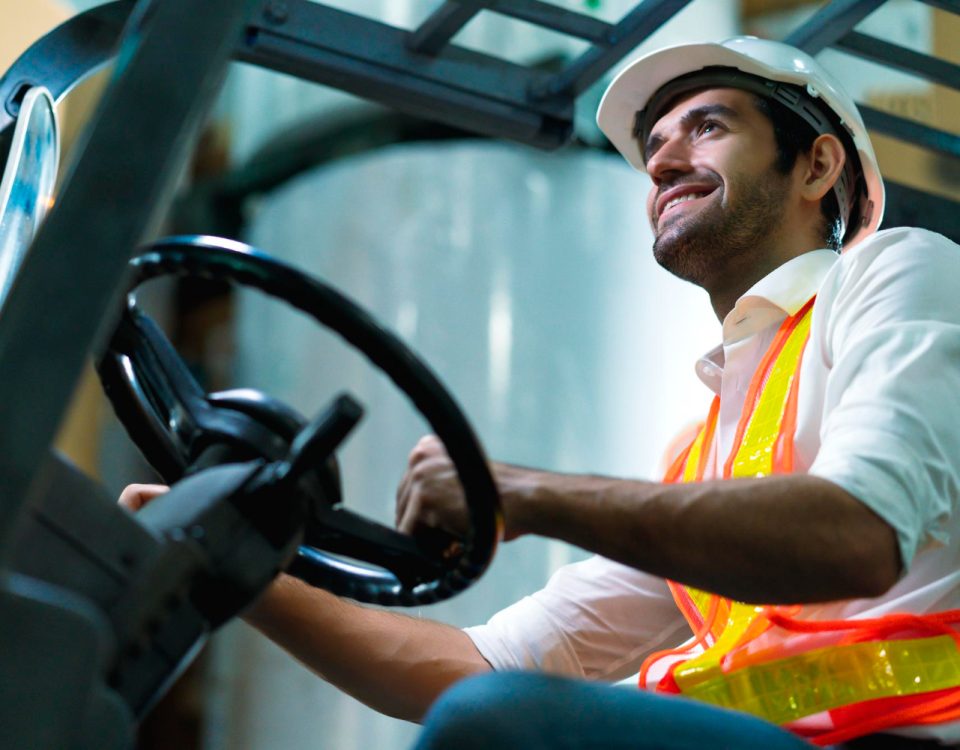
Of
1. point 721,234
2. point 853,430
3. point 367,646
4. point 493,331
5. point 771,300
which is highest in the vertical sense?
point 493,331

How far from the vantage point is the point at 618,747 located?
131 cm

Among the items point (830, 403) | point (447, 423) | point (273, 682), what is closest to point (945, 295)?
point (830, 403)

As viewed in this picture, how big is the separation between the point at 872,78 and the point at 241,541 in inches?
114

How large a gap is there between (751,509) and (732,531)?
0.10 ft

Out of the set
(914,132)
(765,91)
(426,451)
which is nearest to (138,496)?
(426,451)

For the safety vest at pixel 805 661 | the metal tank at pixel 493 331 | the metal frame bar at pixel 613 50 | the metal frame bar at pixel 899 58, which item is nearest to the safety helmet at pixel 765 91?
the metal frame bar at pixel 899 58

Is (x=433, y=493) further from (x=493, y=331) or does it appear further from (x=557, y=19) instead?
(x=493, y=331)

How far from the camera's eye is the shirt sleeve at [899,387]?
5.32 feet

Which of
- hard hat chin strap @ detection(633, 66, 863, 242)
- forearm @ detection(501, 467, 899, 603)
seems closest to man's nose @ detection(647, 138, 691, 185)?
hard hat chin strap @ detection(633, 66, 863, 242)

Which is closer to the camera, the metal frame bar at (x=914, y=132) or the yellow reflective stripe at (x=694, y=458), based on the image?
the yellow reflective stripe at (x=694, y=458)

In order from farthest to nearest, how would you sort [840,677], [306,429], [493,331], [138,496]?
[493,331], [138,496], [840,677], [306,429]

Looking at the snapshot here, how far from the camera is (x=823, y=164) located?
2705 millimetres

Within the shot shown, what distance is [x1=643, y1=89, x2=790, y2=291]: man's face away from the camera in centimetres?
256

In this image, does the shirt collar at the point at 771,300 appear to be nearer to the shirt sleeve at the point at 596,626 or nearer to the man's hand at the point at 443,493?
the shirt sleeve at the point at 596,626
